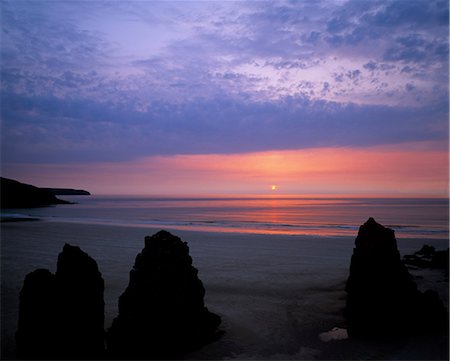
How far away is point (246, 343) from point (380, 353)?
3.61 metres

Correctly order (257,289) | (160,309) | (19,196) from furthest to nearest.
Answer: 1. (19,196)
2. (257,289)
3. (160,309)

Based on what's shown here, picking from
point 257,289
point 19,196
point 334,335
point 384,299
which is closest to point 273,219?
point 257,289

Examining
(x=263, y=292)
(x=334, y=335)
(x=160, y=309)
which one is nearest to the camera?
(x=160, y=309)

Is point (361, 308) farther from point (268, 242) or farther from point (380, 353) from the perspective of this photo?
point (268, 242)

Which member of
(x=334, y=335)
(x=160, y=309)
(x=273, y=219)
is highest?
(x=160, y=309)

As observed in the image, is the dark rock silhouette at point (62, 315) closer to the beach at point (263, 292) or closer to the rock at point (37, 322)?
the rock at point (37, 322)

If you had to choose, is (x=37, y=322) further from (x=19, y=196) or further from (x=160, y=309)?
(x=19, y=196)

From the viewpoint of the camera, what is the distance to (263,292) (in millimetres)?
15164

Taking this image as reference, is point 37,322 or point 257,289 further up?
point 37,322

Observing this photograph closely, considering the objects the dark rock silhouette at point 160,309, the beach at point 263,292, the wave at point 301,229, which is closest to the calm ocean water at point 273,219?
the wave at point 301,229

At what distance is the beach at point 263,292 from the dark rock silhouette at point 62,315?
1.40 metres

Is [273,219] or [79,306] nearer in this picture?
[79,306]

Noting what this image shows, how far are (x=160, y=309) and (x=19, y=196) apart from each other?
383 feet

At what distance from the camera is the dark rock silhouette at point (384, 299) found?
1062cm
